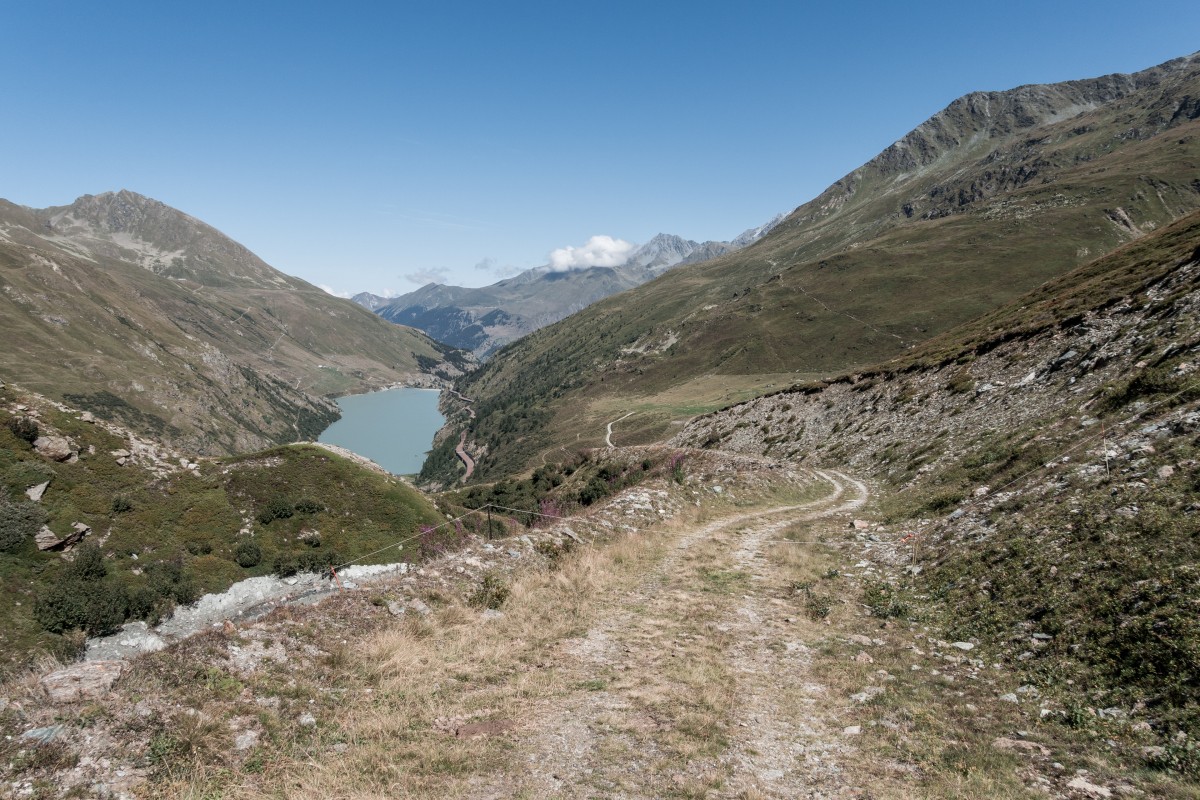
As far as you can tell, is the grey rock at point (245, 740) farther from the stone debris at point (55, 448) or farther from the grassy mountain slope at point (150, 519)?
the stone debris at point (55, 448)

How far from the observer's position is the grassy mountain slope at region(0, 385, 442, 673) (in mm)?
34125

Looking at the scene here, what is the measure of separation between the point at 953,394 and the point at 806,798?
44187 mm

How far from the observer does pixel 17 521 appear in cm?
3616

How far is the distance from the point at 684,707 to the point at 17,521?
50015 millimetres

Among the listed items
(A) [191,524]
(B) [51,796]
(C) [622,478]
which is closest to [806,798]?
(B) [51,796]

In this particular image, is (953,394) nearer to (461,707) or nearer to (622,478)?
(622,478)

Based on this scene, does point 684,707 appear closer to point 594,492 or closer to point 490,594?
point 490,594

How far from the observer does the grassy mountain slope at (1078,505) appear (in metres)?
9.06

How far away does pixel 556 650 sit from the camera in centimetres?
1231

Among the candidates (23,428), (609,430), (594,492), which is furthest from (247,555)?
(609,430)

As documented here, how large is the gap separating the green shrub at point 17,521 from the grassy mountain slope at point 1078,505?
52658 mm

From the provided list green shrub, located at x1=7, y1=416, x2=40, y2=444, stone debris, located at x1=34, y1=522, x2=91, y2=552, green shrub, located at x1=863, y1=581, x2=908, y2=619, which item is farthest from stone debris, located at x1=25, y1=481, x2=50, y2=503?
green shrub, located at x1=863, y1=581, x2=908, y2=619

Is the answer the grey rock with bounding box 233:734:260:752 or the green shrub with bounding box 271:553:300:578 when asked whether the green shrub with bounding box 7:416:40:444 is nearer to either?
the green shrub with bounding box 271:553:300:578

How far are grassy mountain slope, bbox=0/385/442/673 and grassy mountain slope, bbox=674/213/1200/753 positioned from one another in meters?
43.5
